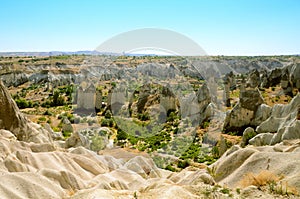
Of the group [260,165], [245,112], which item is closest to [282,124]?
[245,112]

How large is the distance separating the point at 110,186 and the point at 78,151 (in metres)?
4.32

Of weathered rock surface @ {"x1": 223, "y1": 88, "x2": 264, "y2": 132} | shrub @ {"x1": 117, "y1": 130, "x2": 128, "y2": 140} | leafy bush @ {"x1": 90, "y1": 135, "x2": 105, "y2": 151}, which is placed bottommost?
shrub @ {"x1": 117, "y1": 130, "x2": 128, "y2": 140}

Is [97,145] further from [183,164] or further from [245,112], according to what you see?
[245,112]

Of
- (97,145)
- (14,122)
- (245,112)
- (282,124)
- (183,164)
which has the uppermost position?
(14,122)

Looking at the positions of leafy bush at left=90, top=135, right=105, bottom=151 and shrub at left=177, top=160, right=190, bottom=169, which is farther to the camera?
leafy bush at left=90, top=135, right=105, bottom=151

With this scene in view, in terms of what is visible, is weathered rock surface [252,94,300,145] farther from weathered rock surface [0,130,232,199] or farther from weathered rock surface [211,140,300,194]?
weathered rock surface [0,130,232,199]

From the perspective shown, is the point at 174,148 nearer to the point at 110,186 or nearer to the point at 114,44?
the point at 114,44

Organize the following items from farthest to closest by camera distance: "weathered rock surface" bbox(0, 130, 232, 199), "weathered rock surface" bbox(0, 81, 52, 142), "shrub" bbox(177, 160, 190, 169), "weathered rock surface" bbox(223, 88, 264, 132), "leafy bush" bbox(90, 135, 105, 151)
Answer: "weathered rock surface" bbox(223, 88, 264, 132), "leafy bush" bbox(90, 135, 105, 151), "shrub" bbox(177, 160, 190, 169), "weathered rock surface" bbox(0, 81, 52, 142), "weathered rock surface" bbox(0, 130, 232, 199)

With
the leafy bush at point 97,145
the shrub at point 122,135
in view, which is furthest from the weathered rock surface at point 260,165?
the shrub at point 122,135

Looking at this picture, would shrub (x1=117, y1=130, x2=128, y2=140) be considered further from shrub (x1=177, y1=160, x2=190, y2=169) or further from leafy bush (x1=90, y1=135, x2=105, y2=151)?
shrub (x1=177, y1=160, x2=190, y2=169)

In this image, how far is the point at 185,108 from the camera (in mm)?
28219

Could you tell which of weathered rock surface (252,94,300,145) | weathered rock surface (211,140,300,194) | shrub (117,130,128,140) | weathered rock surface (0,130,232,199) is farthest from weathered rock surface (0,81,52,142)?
shrub (117,130,128,140)

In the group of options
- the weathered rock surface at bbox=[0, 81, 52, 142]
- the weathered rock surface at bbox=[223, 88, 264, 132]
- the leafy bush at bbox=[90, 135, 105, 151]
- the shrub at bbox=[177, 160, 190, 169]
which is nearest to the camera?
the weathered rock surface at bbox=[0, 81, 52, 142]

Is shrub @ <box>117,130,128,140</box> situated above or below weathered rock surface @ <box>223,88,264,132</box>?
below
